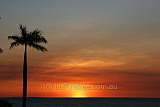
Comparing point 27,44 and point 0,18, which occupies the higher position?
point 0,18

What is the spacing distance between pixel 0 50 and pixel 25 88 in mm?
6727

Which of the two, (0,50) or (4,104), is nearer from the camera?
(4,104)

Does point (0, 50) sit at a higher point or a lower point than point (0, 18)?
lower

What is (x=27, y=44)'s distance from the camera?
49.8 m

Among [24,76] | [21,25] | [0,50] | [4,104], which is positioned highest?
[21,25]

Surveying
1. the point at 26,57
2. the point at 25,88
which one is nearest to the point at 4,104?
the point at 25,88

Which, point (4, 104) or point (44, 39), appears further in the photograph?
point (44, 39)

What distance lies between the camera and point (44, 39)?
50.2 m

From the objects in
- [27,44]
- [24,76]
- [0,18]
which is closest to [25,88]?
[24,76]

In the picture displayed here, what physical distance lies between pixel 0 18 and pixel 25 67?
8.05 meters

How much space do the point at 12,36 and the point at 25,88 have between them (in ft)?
25.9

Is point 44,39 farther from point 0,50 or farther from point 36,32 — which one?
point 0,50

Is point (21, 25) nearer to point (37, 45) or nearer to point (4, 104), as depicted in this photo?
point (37, 45)

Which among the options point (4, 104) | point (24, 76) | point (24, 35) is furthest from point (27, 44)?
point (4, 104)
